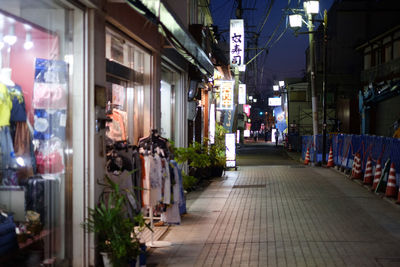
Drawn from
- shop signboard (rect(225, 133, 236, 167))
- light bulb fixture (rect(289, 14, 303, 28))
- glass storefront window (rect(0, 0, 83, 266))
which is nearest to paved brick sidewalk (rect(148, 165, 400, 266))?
glass storefront window (rect(0, 0, 83, 266))

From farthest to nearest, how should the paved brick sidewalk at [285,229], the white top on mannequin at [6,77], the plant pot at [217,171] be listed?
the plant pot at [217,171] < the paved brick sidewalk at [285,229] < the white top on mannequin at [6,77]

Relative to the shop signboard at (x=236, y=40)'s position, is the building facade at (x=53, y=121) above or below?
below

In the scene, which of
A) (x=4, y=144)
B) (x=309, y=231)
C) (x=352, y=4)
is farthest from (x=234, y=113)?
(x=352, y=4)

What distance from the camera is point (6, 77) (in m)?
5.73

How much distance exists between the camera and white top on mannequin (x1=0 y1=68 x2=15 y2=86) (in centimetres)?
564

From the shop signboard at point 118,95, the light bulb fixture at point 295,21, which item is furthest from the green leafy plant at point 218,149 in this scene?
the shop signboard at point 118,95

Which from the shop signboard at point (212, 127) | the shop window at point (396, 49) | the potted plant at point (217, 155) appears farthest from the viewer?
the shop window at point (396, 49)

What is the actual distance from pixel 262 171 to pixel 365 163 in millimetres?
5960

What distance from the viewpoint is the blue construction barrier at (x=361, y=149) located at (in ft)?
46.6

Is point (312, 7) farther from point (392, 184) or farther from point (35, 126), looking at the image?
point (35, 126)

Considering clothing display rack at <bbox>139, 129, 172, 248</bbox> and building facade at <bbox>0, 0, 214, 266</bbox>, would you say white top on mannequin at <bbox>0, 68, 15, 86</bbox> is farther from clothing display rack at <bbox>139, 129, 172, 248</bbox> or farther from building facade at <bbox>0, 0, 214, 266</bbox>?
clothing display rack at <bbox>139, 129, 172, 248</bbox>

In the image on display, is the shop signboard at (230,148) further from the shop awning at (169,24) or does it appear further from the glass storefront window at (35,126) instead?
the glass storefront window at (35,126)

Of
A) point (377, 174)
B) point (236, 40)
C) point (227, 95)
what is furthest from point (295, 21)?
point (377, 174)

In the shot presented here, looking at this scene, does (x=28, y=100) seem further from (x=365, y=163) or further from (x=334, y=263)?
(x=365, y=163)
